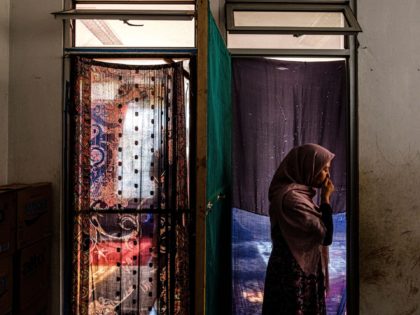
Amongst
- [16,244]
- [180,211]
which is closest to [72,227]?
[16,244]

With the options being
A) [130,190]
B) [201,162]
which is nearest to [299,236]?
[201,162]

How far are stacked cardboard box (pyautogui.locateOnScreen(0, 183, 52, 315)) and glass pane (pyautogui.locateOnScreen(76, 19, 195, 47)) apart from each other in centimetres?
114

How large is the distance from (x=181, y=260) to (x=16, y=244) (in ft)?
3.34

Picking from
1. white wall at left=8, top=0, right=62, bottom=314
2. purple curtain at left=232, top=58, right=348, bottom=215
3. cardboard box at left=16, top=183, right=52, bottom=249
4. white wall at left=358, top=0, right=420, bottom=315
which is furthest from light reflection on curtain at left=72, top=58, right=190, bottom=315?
white wall at left=358, top=0, right=420, bottom=315

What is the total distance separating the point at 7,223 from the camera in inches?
87.0

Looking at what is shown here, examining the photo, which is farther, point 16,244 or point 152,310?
point 152,310

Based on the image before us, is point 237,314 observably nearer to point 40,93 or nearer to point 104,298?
point 104,298

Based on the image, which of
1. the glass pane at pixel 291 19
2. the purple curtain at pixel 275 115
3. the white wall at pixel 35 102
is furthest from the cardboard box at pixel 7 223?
the glass pane at pixel 291 19

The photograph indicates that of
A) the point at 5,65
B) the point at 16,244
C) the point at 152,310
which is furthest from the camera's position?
the point at 5,65

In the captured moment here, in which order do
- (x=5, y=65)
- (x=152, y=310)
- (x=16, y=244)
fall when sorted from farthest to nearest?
(x=5, y=65) → (x=152, y=310) → (x=16, y=244)

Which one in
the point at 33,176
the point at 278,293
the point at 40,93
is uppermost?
the point at 40,93

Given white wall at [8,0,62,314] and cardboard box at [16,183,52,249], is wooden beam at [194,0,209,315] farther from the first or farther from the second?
white wall at [8,0,62,314]

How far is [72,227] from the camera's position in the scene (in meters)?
2.53

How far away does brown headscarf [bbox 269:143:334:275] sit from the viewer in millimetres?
2246
